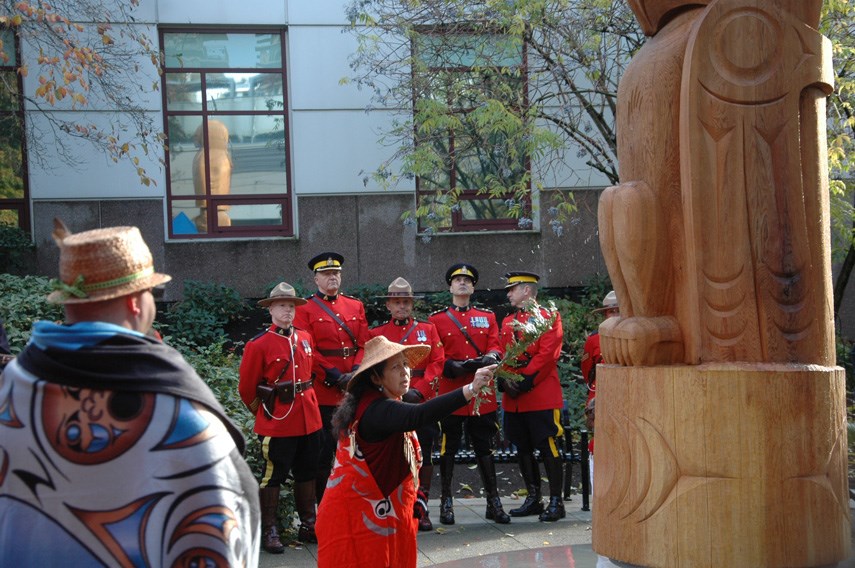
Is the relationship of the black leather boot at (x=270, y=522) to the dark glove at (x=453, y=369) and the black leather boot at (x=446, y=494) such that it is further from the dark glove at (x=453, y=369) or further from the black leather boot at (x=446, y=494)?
the dark glove at (x=453, y=369)

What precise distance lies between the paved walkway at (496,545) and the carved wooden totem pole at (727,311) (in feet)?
5.80

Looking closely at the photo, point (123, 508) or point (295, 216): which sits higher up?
point (295, 216)

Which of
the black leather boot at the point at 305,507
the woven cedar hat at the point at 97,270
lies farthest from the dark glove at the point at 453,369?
the woven cedar hat at the point at 97,270

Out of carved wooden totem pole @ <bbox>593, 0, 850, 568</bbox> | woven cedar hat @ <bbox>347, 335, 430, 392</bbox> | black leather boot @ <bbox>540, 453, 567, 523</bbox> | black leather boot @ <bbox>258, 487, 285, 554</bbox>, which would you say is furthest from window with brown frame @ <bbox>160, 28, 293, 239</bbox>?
carved wooden totem pole @ <bbox>593, 0, 850, 568</bbox>

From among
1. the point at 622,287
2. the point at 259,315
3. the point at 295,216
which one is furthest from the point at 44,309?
the point at 622,287

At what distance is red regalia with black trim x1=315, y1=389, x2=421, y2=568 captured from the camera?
15.5 feet

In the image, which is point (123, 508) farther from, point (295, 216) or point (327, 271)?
point (295, 216)

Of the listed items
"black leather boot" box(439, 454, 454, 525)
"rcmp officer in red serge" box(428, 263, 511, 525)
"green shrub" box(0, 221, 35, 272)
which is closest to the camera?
"black leather boot" box(439, 454, 454, 525)

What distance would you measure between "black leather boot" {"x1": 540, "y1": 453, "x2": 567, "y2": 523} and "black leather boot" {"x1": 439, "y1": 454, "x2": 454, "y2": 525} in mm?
762

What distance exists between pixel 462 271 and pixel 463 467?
2.24 metres

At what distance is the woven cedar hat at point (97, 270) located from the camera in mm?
2834

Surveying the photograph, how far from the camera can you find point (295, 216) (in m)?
13.6

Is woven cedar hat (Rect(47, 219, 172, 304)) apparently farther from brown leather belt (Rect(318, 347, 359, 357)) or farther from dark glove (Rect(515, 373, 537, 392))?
brown leather belt (Rect(318, 347, 359, 357))

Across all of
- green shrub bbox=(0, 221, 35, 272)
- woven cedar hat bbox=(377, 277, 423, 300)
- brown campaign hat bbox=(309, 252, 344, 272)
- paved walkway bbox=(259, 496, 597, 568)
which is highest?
green shrub bbox=(0, 221, 35, 272)
